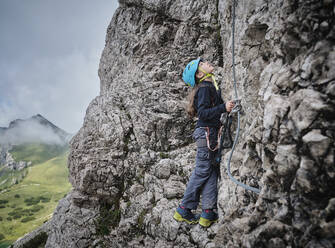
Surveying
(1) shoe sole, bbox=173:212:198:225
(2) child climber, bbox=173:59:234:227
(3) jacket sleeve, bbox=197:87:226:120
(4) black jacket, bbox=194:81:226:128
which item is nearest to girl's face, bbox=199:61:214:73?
(2) child climber, bbox=173:59:234:227

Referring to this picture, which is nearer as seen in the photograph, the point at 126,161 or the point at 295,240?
the point at 295,240

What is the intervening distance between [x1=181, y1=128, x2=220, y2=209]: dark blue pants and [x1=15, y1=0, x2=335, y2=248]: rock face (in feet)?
1.07

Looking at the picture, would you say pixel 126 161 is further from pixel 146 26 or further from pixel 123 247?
pixel 146 26

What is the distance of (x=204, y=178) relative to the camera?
5.76m

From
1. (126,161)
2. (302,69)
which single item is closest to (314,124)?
(302,69)

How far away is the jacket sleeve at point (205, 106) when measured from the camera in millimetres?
5434

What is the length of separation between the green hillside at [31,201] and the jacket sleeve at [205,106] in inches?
4968

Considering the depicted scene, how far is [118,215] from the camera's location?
8.76m

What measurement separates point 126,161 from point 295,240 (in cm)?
758

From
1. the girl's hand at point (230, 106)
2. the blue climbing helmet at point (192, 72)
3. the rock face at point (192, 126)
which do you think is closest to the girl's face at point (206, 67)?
the blue climbing helmet at point (192, 72)

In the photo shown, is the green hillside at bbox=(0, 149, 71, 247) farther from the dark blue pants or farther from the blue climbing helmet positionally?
the blue climbing helmet

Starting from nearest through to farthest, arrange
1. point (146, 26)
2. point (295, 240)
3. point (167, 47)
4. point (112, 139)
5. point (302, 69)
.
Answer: point (295, 240), point (302, 69), point (112, 139), point (167, 47), point (146, 26)

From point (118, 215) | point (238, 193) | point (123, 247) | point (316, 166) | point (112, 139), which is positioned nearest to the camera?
point (316, 166)

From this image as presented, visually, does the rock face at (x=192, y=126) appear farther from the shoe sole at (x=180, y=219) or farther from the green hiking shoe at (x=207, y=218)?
the green hiking shoe at (x=207, y=218)
